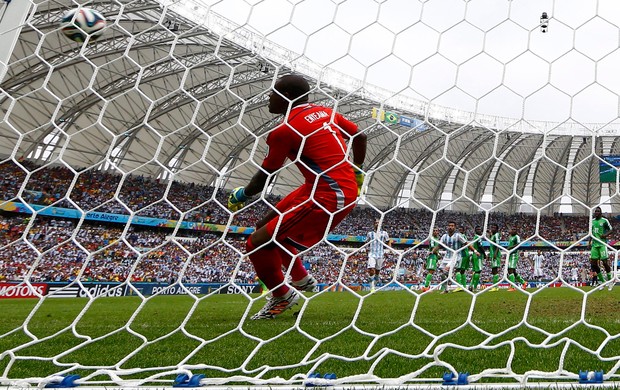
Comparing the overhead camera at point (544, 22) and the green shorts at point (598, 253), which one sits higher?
the overhead camera at point (544, 22)

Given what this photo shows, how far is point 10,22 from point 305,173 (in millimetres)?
1970

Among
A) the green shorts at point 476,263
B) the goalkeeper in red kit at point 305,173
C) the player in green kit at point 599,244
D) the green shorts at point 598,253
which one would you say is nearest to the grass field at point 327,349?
the goalkeeper in red kit at point 305,173

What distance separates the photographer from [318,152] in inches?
107

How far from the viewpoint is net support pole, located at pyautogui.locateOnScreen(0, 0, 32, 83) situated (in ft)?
8.66

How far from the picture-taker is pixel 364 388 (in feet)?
4.23

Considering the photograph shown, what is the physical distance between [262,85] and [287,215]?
1769cm

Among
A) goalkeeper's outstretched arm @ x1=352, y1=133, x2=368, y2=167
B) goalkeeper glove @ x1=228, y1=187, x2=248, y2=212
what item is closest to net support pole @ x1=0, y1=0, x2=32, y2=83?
goalkeeper glove @ x1=228, y1=187, x2=248, y2=212

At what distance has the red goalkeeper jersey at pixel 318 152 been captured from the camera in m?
2.66

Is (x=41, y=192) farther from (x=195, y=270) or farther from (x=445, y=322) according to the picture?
(x=445, y=322)

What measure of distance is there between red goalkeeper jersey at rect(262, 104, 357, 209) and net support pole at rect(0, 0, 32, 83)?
1.59 m

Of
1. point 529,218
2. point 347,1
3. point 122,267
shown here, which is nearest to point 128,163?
point 122,267

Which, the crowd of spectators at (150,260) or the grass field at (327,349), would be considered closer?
the grass field at (327,349)

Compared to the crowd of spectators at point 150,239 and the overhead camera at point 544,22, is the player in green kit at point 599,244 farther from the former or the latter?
the overhead camera at point 544,22

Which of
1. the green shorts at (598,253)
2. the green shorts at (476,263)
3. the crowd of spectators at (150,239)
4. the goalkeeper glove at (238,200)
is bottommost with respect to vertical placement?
the crowd of spectators at (150,239)
